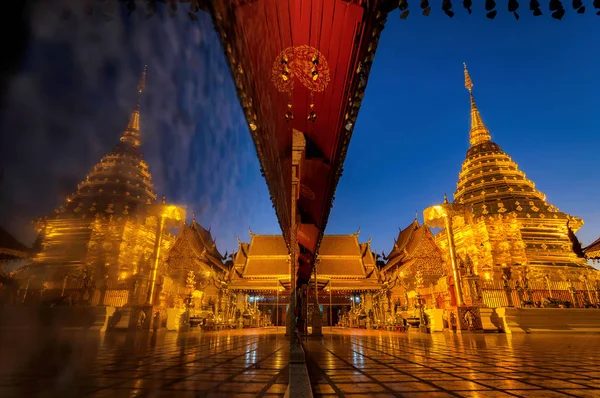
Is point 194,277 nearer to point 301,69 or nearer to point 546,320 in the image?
point 301,69

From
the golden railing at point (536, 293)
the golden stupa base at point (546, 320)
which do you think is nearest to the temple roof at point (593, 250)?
the golden railing at point (536, 293)

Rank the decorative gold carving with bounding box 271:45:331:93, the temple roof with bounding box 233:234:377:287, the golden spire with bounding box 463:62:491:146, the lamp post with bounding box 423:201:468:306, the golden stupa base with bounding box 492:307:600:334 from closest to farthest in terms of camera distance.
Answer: the decorative gold carving with bounding box 271:45:331:93
the golden stupa base with bounding box 492:307:600:334
the lamp post with bounding box 423:201:468:306
the temple roof with bounding box 233:234:377:287
the golden spire with bounding box 463:62:491:146

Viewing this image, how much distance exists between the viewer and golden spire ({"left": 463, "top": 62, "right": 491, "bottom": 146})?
90.0 ft

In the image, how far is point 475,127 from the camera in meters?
28.2

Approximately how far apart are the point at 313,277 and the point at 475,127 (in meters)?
21.8

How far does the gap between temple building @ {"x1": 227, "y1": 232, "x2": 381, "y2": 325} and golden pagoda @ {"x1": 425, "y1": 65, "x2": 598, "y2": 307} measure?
6014 millimetres

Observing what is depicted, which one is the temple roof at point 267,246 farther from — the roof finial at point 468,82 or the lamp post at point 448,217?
the roof finial at point 468,82

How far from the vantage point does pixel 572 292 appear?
43.7 feet

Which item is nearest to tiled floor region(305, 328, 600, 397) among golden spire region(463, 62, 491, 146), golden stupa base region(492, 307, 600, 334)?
golden stupa base region(492, 307, 600, 334)

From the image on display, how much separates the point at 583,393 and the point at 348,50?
3638 millimetres

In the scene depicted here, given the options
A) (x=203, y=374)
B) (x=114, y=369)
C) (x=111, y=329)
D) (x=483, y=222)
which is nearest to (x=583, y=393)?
(x=203, y=374)

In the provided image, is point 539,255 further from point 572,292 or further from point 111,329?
point 111,329

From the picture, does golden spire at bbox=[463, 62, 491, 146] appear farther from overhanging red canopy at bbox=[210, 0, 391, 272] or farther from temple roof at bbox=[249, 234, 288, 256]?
overhanging red canopy at bbox=[210, 0, 391, 272]

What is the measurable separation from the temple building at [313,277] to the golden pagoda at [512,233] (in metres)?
6.01
